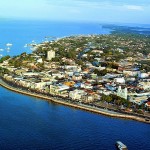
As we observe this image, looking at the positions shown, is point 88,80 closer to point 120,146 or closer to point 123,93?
point 123,93

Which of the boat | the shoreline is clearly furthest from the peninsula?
the boat

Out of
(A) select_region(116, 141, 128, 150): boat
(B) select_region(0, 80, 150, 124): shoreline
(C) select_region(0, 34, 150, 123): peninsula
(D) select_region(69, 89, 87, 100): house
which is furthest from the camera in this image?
(D) select_region(69, 89, 87, 100): house

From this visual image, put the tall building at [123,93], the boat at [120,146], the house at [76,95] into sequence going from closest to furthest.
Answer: the boat at [120,146], the tall building at [123,93], the house at [76,95]

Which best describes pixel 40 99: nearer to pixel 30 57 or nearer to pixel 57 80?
pixel 57 80

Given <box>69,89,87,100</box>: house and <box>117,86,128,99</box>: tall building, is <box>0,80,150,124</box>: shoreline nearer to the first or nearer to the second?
<box>69,89,87,100</box>: house

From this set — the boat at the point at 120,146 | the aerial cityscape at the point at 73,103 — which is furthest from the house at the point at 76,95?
the boat at the point at 120,146

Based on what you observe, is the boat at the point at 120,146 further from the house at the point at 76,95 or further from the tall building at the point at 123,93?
the house at the point at 76,95

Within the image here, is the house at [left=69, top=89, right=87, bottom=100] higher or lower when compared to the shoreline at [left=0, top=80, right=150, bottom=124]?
higher

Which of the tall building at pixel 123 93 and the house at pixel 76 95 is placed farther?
the house at pixel 76 95
